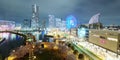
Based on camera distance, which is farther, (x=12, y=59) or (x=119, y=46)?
(x=119, y=46)

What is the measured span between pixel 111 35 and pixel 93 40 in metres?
18.5

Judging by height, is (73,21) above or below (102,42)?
above

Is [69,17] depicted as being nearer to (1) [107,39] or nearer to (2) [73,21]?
(2) [73,21]

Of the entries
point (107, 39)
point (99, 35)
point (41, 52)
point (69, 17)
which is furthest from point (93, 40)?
point (41, 52)

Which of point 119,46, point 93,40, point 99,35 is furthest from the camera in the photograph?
point 93,40

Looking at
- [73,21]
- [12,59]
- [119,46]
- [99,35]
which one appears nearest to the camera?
[12,59]

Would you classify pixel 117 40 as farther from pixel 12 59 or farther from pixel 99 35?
pixel 12 59

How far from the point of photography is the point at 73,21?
84.3 m

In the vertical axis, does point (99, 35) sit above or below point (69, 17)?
below

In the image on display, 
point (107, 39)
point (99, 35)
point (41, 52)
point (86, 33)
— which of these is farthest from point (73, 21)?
point (41, 52)

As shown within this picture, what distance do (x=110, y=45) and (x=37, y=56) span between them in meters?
46.1

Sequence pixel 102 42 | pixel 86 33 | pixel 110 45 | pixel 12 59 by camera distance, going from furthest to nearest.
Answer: pixel 86 33 < pixel 102 42 < pixel 110 45 < pixel 12 59

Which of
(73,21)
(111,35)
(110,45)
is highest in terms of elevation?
(73,21)

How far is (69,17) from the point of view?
86438mm
